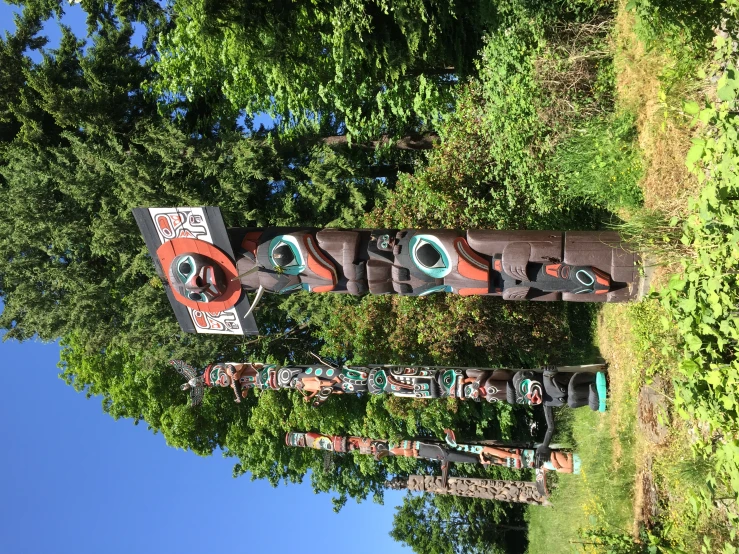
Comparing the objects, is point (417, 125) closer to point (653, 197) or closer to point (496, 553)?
point (653, 197)

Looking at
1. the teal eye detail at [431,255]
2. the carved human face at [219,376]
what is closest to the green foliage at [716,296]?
the teal eye detail at [431,255]

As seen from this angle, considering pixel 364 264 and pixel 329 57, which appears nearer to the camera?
pixel 364 264

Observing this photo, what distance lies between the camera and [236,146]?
11891mm

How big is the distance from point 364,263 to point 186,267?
2007 millimetres

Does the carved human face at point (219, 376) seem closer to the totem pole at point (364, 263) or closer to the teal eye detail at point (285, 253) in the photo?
the totem pole at point (364, 263)

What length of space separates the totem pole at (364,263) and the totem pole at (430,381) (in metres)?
3.13

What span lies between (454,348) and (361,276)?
238 inches

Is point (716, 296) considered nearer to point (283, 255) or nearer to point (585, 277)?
point (585, 277)

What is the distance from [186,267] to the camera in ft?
22.5

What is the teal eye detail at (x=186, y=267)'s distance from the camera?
6812 mm

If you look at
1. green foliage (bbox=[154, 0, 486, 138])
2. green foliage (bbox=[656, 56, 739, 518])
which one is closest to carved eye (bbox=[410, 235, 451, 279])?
green foliage (bbox=[656, 56, 739, 518])

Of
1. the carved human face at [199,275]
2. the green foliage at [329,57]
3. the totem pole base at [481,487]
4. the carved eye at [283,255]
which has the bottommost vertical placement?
the totem pole base at [481,487]

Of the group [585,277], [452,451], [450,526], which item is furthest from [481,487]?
[585,277]

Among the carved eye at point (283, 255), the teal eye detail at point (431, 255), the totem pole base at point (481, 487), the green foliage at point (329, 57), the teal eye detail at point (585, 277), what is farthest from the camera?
the totem pole base at point (481, 487)
